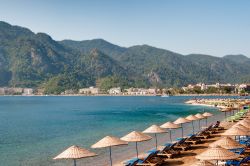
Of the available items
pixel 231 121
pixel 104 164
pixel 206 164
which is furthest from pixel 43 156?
pixel 231 121

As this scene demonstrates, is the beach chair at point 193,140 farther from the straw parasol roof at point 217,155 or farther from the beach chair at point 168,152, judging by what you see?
the straw parasol roof at point 217,155

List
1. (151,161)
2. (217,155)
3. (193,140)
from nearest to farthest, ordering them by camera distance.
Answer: (217,155) → (151,161) → (193,140)

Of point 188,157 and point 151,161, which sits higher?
point 151,161

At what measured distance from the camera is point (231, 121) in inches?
1602

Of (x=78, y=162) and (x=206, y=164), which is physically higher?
(x=206, y=164)

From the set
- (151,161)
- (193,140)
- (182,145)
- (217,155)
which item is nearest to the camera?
(217,155)

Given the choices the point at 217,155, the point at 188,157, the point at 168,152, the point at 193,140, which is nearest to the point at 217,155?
the point at 217,155

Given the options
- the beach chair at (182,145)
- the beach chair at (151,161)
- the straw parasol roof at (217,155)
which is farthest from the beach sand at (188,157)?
the straw parasol roof at (217,155)

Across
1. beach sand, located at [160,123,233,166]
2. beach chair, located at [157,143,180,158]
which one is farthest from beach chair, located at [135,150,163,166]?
beach chair, located at [157,143,180,158]

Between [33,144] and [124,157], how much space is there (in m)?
13.1

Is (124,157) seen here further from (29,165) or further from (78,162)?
(29,165)

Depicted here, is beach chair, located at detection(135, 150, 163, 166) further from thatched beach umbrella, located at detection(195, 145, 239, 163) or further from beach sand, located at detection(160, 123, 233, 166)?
thatched beach umbrella, located at detection(195, 145, 239, 163)

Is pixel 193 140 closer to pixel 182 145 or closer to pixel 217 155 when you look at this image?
pixel 182 145

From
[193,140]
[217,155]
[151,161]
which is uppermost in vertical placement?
[217,155]
